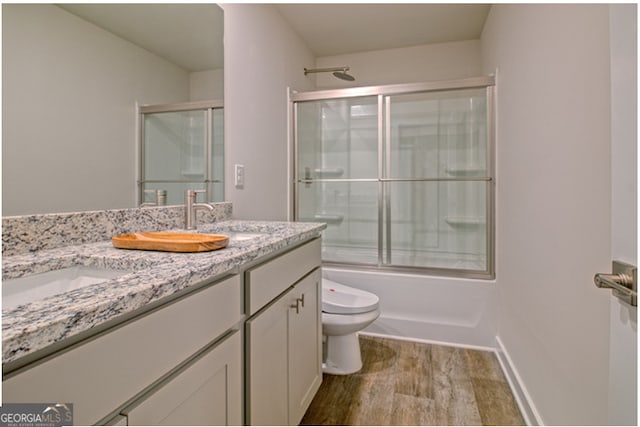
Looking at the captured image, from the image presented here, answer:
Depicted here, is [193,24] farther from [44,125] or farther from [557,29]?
[557,29]

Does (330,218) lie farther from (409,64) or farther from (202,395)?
(202,395)

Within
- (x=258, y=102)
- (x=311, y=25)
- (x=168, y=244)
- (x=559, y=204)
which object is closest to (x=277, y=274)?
(x=168, y=244)

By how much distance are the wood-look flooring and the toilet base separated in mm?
42

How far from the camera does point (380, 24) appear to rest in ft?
8.28

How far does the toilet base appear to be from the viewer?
1.88m

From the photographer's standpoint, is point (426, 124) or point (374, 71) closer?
point (426, 124)

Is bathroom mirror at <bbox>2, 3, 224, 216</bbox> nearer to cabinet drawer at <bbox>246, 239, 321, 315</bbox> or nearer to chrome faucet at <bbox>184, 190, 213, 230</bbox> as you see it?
chrome faucet at <bbox>184, 190, 213, 230</bbox>

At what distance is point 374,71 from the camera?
120 inches

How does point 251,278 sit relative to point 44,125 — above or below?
below

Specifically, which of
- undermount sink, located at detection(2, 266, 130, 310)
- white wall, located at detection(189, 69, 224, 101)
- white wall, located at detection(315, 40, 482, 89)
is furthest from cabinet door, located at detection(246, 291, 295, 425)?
white wall, located at detection(315, 40, 482, 89)

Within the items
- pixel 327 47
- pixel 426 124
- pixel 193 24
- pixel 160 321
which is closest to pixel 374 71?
pixel 327 47

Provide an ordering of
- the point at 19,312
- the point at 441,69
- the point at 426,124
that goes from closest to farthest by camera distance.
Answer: the point at 19,312
the point at 426,124
the point at 441,69

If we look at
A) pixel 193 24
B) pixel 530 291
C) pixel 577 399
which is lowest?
pixel 577 399

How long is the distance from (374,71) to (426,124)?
81 centimetres
